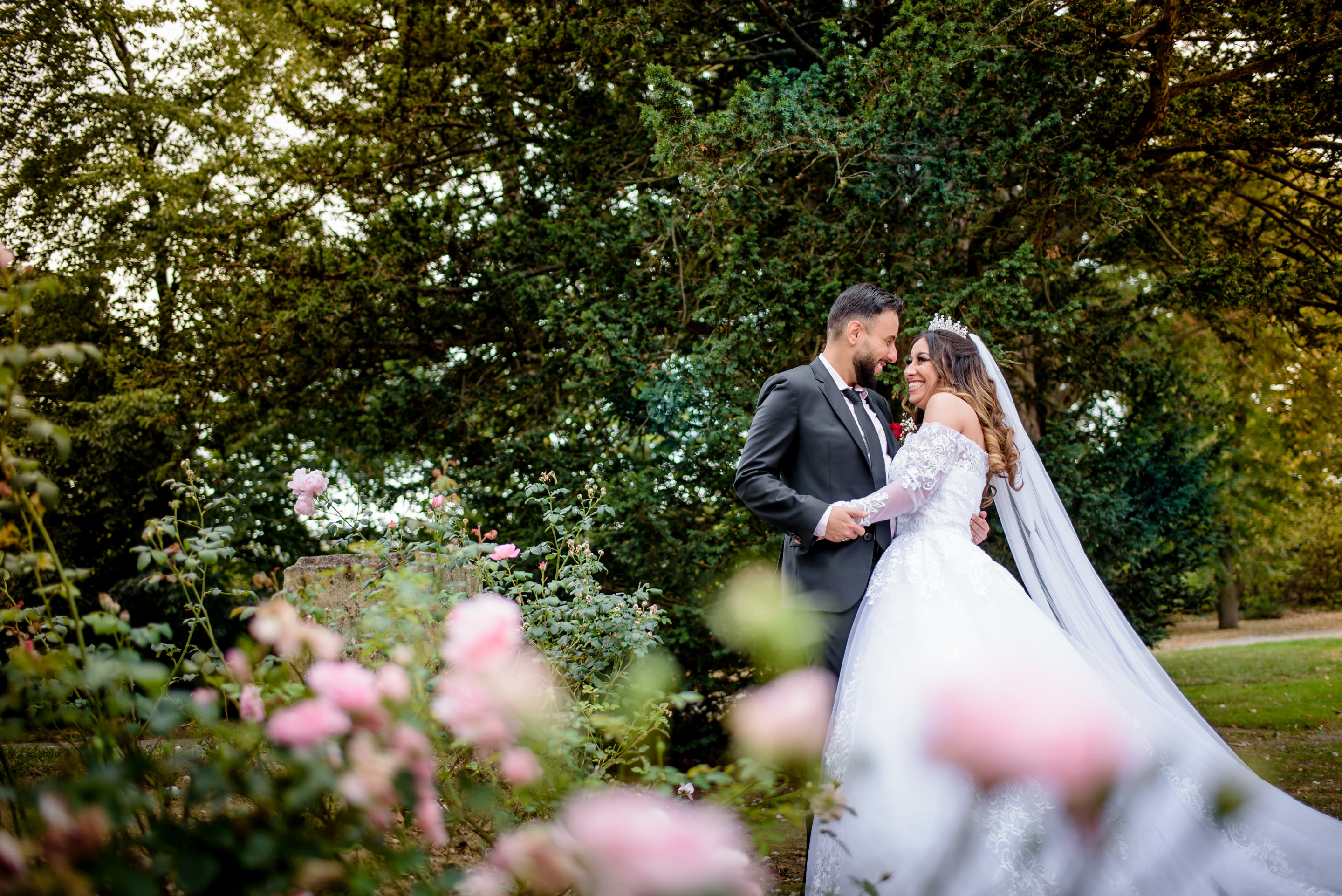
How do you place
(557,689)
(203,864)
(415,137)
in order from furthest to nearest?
1. (415,137)
2. (557,689)
3. (203,864)

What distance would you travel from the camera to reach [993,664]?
2.08m

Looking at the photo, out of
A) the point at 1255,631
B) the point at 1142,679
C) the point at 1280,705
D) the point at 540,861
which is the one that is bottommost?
the point at 1255,631

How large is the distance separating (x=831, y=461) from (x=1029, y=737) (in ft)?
8.16

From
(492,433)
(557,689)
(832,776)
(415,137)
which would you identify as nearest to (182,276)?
(415,137)

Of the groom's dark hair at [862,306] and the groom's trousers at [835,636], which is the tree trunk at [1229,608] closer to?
the groom's dark hair at [862,306]

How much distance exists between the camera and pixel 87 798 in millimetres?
989

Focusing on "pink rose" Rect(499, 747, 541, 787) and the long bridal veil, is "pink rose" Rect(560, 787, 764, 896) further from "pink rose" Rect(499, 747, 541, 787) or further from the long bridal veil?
the long bridal veil

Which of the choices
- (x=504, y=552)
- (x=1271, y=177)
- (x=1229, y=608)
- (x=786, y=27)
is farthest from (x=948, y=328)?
(x=1229, y=608)

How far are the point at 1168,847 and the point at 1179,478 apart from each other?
20.1 ft

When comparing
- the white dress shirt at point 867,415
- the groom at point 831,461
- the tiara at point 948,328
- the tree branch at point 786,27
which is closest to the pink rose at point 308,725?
the groom at point 831,461

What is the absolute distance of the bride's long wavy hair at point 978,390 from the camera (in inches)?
142

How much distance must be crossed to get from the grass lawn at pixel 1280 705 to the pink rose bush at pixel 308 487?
5.10 m

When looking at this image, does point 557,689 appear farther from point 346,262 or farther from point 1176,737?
point 346,262

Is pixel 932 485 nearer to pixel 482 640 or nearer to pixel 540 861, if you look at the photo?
pixel 482 640
